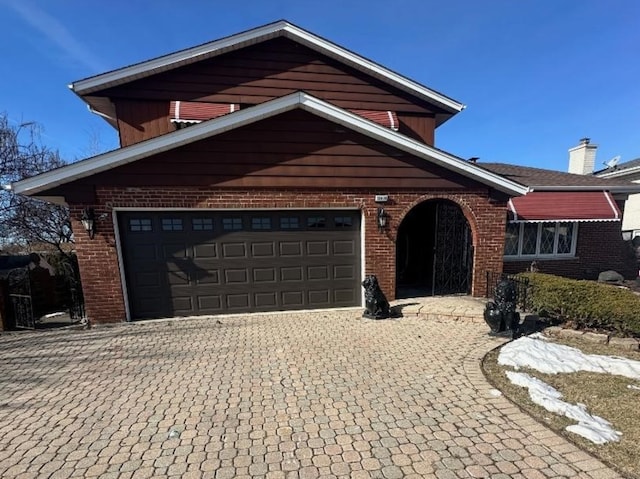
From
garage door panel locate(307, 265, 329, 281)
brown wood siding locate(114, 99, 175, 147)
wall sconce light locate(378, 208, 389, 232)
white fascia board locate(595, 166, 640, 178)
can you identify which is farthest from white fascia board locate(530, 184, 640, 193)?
brown wood siding locate(114, 99, 175, 147)

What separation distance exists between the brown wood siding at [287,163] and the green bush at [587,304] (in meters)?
3.12

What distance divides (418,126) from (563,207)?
542 centimetres

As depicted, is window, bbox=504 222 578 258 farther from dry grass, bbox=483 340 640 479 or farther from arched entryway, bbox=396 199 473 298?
dry grass, bbox=483 340 640 479

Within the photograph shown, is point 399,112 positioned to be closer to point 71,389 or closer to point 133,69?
point 133,69

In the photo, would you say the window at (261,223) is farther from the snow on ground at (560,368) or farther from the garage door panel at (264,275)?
the snow on ground at (560,368)

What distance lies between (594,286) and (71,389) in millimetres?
9369

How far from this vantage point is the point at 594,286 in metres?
6.29

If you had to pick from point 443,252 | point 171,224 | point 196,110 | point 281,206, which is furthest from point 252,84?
point 443,252

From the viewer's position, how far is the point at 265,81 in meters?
9.62

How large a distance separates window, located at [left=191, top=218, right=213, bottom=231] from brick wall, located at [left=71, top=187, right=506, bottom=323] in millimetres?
383

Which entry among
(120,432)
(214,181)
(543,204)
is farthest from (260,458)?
(543,204)

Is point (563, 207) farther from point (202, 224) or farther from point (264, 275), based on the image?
point (202, 224)

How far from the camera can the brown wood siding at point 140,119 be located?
29.9 ft

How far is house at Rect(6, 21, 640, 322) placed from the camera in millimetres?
6832
